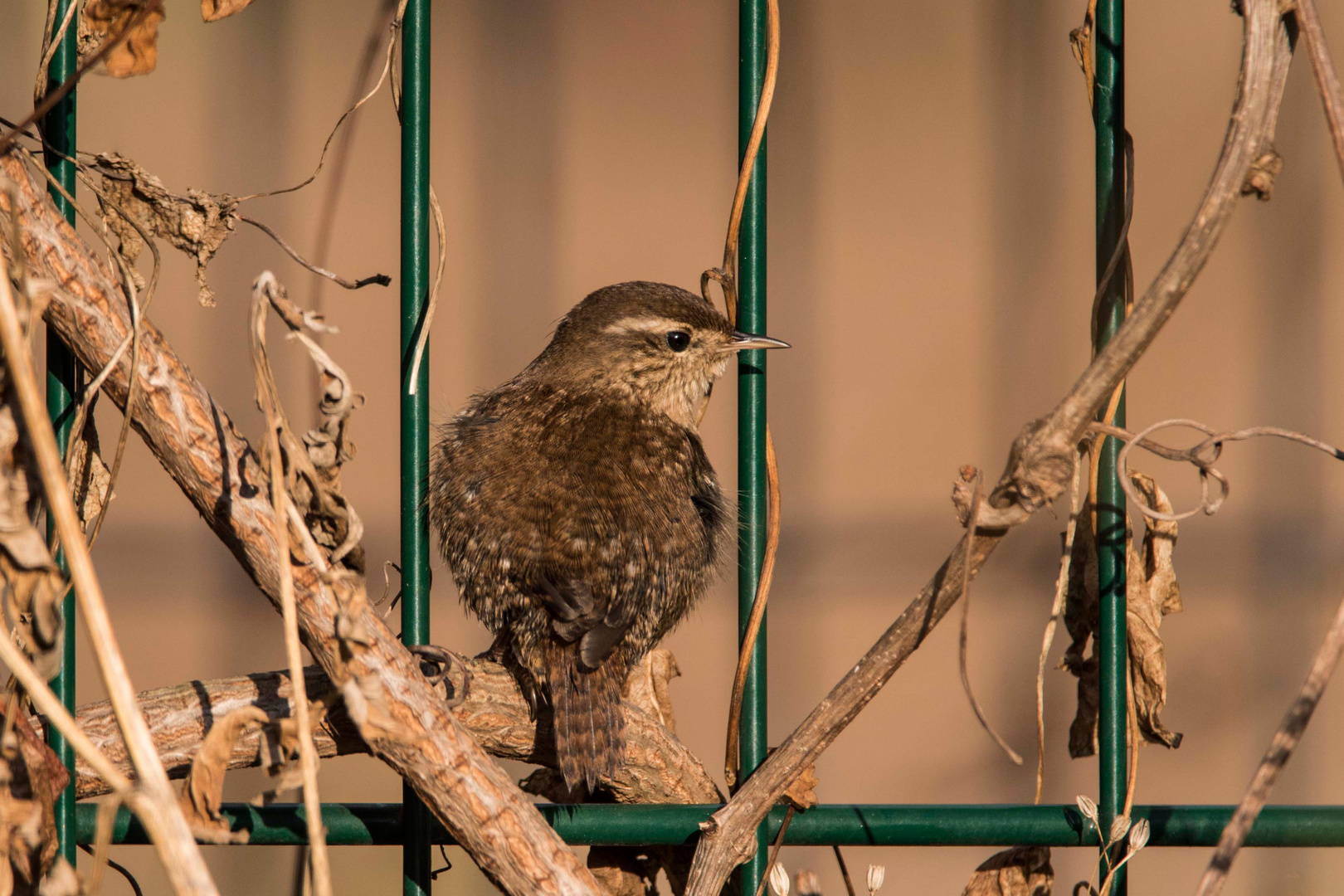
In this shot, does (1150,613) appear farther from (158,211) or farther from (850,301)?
(850,301)

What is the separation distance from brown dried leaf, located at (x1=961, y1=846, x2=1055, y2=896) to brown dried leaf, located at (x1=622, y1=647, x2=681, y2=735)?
63 centimetres

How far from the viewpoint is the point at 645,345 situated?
2750mm

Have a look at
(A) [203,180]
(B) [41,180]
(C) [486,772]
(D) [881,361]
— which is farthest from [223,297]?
(C) [486,772]

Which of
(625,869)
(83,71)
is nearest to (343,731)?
(625,869)

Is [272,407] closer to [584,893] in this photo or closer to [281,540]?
[281,540]

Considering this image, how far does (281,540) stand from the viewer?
144 centimetres

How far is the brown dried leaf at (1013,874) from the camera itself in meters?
1.97

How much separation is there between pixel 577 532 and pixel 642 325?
0.76m

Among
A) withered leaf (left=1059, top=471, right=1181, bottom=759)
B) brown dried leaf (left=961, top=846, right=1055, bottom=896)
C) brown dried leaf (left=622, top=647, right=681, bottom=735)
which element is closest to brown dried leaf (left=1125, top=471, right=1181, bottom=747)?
withered leaf (left=1059, top=471, right=1181, bottom=759)

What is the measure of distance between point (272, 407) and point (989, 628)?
331cm

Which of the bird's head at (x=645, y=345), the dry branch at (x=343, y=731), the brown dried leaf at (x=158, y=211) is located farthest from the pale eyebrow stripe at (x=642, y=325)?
the brown dried leaf at (x=158, y=211)

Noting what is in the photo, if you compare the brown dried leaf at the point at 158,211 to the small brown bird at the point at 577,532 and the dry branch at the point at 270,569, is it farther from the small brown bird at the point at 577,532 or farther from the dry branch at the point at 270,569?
the small brown bird at the point at 577,532

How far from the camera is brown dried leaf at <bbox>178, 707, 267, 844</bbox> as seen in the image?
4.69 feet

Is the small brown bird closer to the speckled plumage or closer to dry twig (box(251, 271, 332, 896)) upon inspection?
the speckled plumage
